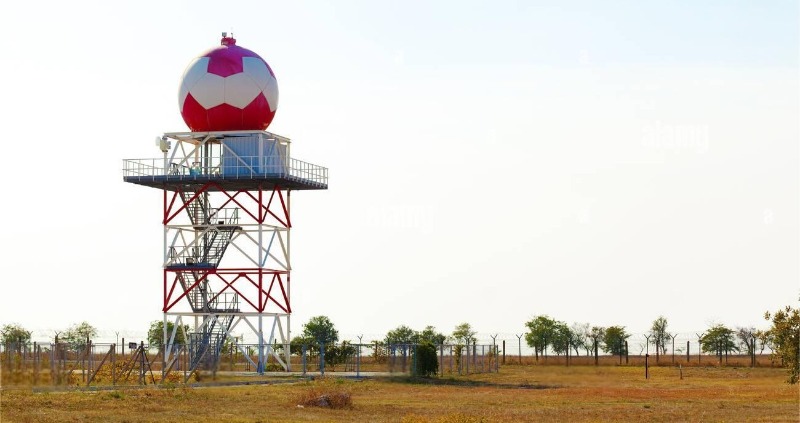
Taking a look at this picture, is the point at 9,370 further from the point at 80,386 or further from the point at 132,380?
the point at 132,380

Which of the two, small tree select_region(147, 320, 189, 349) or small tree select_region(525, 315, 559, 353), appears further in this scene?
small tree select_region(525, 315, 559, 353)

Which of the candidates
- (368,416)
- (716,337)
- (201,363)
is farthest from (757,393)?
(716,337)

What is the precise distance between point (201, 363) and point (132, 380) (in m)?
6.93

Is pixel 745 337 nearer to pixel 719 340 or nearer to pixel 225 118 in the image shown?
pixel 719 340

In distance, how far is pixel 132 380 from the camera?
210 ft

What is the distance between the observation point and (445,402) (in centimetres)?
5422

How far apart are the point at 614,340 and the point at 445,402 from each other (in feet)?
166

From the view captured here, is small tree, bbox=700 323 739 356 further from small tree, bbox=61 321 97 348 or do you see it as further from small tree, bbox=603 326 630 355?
small tree, bbox=61 321 97 348

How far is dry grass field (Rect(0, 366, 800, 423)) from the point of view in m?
45.5

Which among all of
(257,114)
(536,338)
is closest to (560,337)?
(536,338)

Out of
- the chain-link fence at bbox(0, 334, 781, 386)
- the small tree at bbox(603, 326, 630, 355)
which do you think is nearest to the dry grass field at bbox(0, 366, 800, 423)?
the chain-link fence at bbox(0, 334, 781, 386)

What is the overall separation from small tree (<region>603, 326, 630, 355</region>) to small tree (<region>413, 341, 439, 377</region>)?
22.8 metres

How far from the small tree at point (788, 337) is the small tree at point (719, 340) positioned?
182ft

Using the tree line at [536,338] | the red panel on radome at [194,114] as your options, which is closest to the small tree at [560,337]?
the tree line at [536,338]
